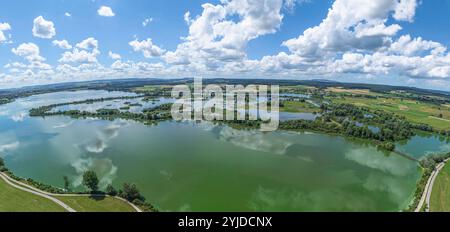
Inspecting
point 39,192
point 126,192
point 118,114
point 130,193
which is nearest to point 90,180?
point 126,192

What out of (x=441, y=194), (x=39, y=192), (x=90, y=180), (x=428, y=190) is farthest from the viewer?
(x=428, y=190)

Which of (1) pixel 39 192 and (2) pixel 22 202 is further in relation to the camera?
(1) pixel 39 192

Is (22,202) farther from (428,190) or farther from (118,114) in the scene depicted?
(118,114)

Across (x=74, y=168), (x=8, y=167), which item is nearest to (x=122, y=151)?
(x=74, y=168)

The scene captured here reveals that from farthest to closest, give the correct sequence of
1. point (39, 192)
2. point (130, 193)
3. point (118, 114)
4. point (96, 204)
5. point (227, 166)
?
1. point (118, 114)
2. point (227, 166)
3. point (39, 192)
4. point (130, 193)
5. point (96, 204)

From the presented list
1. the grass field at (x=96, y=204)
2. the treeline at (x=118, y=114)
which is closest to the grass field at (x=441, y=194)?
the grass field at (x=96, y=204)

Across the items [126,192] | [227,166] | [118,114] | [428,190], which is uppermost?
[118,114]

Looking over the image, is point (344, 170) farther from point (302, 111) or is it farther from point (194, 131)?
point (302, 111)

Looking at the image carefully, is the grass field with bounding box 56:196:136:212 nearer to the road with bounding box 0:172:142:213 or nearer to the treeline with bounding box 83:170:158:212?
the road with bounding box 0:172:142:213

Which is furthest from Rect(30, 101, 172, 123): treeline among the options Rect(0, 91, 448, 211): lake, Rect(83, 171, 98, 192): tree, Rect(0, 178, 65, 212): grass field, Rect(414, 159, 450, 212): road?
Rect(414, 159, 450, 212): road
